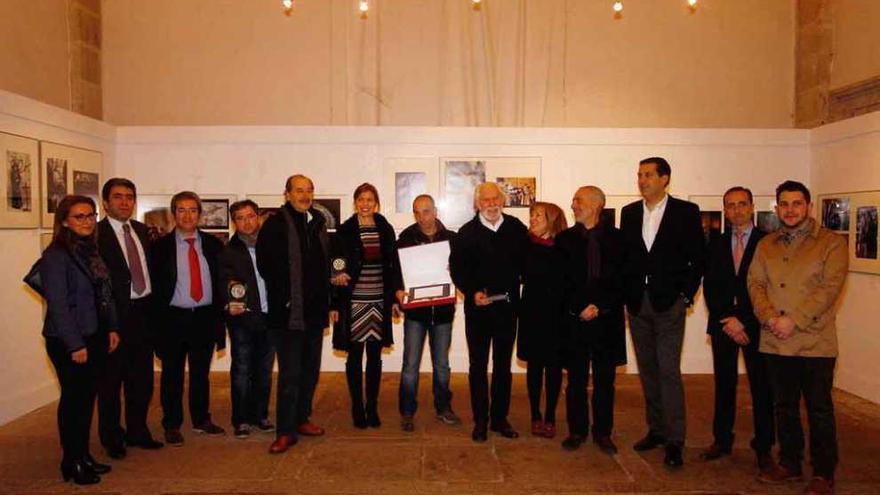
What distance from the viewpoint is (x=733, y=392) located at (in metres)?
4.84

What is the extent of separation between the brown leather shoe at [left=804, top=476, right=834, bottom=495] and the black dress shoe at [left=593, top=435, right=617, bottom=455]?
1316 mm

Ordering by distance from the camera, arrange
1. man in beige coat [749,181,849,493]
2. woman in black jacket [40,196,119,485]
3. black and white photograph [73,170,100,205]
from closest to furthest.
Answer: man in beige coat [749,181,849,493] → woman in black jacket [40,196,119,485] → black and white photograph [73,170,100,205]

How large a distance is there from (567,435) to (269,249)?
291 cm

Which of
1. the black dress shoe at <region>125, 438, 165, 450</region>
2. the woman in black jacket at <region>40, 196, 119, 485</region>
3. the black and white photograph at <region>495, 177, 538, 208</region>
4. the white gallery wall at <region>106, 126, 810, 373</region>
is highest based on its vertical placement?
the white gallery wall at <region>106, 126, 810, 373</region>

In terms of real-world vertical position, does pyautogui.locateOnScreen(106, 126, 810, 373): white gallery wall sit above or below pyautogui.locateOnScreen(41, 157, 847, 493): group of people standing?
above

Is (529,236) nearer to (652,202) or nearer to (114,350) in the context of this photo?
(652,202)

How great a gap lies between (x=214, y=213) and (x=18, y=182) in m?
2.27

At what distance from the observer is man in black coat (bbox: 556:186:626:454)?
4.86m

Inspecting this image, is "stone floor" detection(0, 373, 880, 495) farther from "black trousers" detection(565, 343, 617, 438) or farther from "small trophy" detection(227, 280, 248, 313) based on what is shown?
"small trophy" detection(227, 280, 248, 313)

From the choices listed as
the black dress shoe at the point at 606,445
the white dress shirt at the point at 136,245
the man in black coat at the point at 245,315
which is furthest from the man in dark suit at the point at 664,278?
the white dress shirt at the point at 136,245

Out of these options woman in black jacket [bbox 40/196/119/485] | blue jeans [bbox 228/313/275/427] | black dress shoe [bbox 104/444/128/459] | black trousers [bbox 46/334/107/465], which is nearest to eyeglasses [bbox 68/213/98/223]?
woman in black jacket [bbox 40/196/119/485]

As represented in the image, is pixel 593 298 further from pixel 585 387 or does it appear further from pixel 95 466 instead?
pixel 95 466

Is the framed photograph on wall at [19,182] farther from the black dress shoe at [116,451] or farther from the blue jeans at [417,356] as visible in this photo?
the blue jeans at [417,356]

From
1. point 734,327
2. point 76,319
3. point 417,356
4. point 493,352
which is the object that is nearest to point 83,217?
point 76,319
